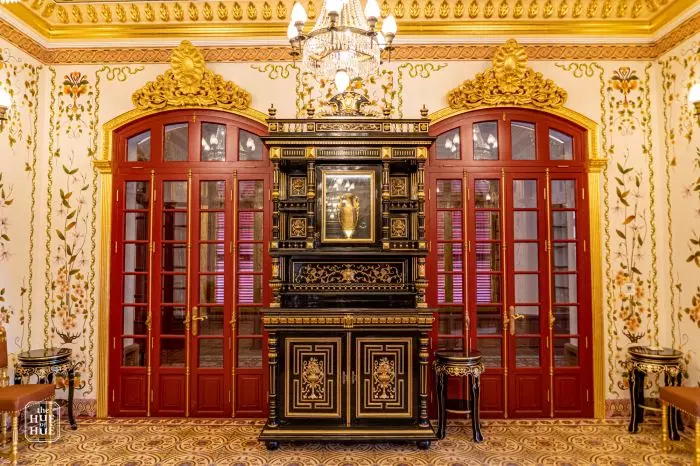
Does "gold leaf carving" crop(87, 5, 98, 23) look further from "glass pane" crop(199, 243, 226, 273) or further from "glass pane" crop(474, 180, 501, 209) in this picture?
"glass pane" crop(474, 180, 501, 209)

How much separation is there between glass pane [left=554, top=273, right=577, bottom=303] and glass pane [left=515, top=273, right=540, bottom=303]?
192 mm

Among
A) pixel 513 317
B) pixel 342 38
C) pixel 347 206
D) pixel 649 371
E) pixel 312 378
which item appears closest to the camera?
pixel 342 38

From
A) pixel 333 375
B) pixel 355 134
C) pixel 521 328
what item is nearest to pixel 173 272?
pixel 333 375

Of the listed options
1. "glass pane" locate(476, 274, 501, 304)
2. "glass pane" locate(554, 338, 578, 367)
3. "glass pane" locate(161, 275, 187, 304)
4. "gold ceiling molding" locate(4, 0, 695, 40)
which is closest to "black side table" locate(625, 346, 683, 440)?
"glass pane" locate(554, 338, 578, 367)

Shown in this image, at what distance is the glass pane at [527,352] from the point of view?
474 cm

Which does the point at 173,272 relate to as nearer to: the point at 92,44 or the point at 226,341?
the point at 226,341

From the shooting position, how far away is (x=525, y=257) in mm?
4801

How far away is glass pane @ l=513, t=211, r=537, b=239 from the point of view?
4793 mm

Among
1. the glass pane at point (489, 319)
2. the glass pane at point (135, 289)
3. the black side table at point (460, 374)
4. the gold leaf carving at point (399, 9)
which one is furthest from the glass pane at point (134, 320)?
the gold leaf carving at point (399, 9)

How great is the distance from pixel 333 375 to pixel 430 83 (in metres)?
2.98

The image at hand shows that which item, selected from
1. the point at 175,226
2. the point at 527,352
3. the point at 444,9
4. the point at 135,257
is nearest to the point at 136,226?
the point at 135,257

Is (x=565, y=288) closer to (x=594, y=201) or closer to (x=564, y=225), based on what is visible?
(x=564, y=225)

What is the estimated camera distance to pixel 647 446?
13.1ft

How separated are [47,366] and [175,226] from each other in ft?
5.40
